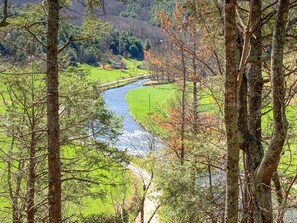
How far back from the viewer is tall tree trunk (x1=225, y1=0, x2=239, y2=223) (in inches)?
116

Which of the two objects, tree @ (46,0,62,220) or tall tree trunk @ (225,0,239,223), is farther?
tree @ (46,0,62,220)

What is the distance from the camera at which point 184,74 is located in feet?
41.5

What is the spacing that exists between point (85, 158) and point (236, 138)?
5.89m

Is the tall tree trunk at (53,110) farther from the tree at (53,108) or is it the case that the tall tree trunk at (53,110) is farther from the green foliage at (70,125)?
the green foliage at (70,125)

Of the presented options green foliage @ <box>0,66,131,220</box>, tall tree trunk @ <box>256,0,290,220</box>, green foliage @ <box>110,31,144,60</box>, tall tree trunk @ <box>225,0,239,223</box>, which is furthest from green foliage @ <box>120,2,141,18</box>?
tall tree trunk @ <box>225,0,239,223</box>

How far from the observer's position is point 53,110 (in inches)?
178

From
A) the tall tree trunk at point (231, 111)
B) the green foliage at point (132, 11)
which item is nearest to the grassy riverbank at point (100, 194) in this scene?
the tall tree trunk at point (231, 111)

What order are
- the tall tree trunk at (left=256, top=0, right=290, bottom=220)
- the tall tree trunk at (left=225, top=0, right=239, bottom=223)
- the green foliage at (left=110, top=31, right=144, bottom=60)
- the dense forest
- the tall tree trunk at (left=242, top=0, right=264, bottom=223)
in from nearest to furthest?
the tall tree trunk at (left=225, top=0, right=239, bottom=223), the tall tree trunk at (left=256, top=0, right=290, bottom=220), the dense forest, the tall tree trunk at (left=242, top=0, right=264, bottom=223), the green foliage at (left=110, top=31, right=144, bottom=60)

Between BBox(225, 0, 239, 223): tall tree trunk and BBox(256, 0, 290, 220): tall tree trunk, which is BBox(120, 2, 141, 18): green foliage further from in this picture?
BBox(225, 0, 239, 223): tall tree trunk

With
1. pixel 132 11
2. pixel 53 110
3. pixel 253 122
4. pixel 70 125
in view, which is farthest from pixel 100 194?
pixel 132 11

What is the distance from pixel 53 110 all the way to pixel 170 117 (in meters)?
9.36

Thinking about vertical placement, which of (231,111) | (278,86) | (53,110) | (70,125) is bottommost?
(231,111)

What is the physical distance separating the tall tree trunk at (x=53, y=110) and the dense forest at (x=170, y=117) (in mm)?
13

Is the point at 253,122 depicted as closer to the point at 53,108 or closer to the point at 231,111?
the point at 231,111
